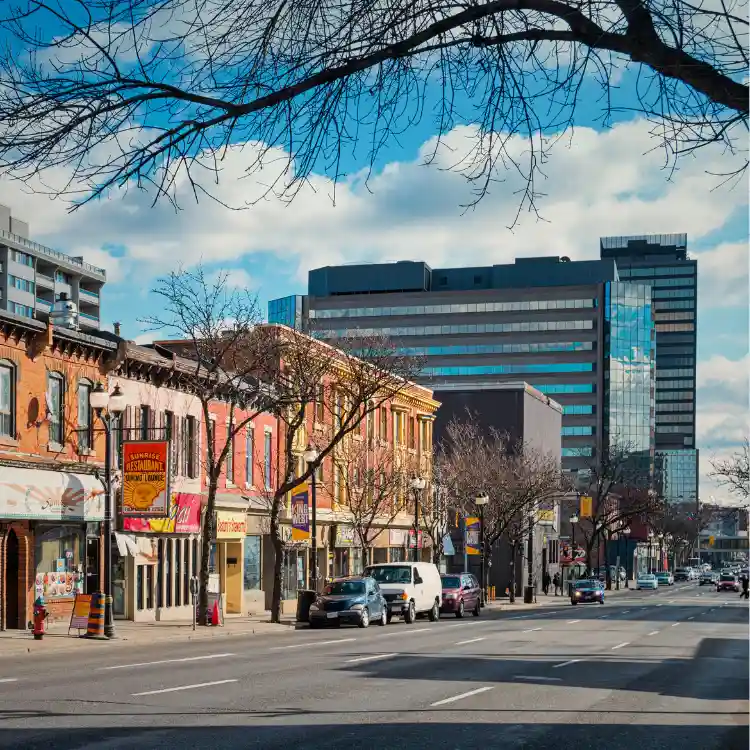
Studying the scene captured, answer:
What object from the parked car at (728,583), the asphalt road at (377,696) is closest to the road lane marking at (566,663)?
the asphalt road at (377,696)

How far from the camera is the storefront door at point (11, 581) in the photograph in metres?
33.8

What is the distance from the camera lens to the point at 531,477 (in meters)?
74.1

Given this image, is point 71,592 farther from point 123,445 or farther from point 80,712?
point 80,712

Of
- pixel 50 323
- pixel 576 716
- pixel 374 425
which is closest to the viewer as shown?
pixel 576 716

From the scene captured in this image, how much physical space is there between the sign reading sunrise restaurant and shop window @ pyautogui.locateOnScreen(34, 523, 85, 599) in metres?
1.72

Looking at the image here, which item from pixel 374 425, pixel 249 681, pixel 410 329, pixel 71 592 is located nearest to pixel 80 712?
pixel 249 681

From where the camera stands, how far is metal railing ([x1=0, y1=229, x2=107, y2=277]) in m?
117

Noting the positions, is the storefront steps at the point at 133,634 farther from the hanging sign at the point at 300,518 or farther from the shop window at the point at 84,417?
the shop window at the point at 84,417

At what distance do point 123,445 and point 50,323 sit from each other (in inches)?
166

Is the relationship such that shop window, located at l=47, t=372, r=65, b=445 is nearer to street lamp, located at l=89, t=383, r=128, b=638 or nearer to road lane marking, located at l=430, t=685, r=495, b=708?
street lamp, located at l=89, t=383, r=128, b=638

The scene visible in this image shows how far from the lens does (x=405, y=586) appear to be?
45438 mm

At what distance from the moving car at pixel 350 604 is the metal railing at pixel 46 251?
3221 inches

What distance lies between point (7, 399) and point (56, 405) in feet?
8.07

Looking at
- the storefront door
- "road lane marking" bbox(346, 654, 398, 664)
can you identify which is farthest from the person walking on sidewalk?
"road lane marking" bbox(346, 654, 398, 664)
